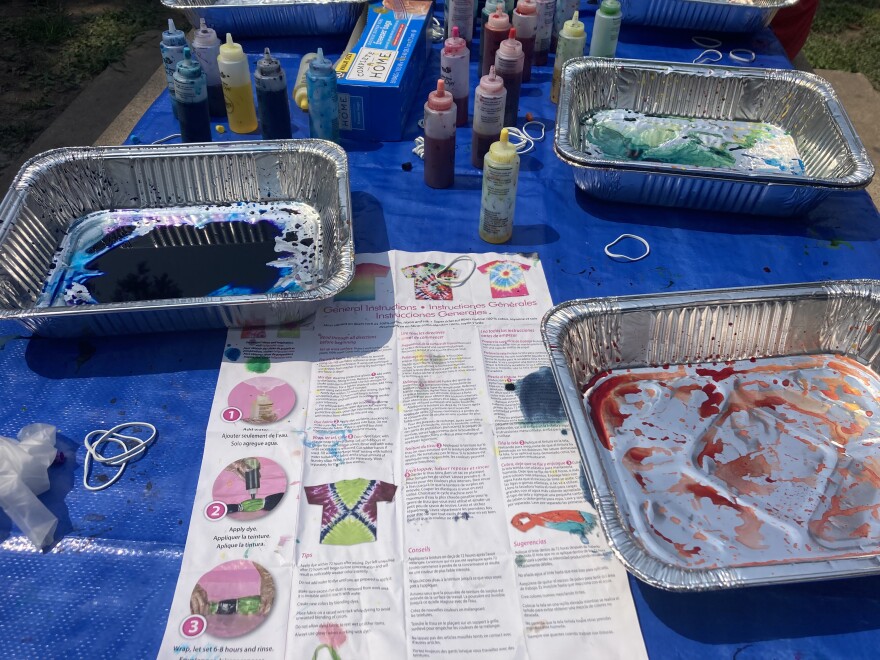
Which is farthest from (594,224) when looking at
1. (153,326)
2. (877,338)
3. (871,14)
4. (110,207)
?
(871,14)

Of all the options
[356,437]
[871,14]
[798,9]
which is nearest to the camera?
[356,437]

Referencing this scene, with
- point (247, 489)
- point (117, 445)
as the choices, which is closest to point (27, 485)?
point (117, 445)

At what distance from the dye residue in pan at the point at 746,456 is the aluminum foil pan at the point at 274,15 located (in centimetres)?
171

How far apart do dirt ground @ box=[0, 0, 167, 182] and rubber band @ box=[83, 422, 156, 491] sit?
105 inches

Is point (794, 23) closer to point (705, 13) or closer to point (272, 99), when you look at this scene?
point (705, 13)

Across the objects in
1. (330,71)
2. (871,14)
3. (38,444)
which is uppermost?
(330,71)

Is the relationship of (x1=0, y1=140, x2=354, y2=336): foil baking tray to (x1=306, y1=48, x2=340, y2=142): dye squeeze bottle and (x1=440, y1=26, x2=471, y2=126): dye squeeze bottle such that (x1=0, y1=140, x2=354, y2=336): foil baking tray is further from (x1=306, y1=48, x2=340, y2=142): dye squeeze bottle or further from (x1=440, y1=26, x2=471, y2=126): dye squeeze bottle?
(x1=440, y1=26, x2=471, y2=126): dye squeeze bottle

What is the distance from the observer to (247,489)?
119 centimetres

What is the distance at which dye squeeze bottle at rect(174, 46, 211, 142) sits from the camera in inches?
67.8

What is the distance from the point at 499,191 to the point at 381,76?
0.59m

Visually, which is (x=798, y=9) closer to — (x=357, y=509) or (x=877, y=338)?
(x=877, y=338)

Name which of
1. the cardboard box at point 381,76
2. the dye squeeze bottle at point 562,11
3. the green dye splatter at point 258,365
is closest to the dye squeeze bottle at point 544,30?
the dye squeeze bottle at point 562,11

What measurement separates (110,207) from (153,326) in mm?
547

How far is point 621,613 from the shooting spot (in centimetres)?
105
